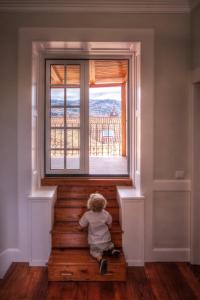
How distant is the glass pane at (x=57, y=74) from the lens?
490 cm

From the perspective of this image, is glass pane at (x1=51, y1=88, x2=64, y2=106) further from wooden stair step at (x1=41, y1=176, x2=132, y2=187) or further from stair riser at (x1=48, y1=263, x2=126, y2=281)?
stair riser at (x1=48, y1=263, x2=126, y2=281)

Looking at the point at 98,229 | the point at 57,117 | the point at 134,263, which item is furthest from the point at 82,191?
the point at 57,117

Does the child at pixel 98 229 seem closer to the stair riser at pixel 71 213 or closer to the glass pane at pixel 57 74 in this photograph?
the stair riser at pixel 71 213

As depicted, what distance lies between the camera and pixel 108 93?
32.4ft

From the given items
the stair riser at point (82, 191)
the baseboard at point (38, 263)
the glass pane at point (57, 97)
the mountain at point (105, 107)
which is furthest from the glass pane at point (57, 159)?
the mountain at point (105, 107)

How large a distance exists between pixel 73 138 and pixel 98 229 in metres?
1.75

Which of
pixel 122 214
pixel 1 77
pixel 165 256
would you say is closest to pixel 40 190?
pixel 122 214

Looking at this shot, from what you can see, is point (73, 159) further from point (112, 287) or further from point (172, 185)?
point (112, 287)

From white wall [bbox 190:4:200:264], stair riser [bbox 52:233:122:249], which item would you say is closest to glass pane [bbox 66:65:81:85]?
white wall [bbox 190:4:200:264]

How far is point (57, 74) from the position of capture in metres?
4.93

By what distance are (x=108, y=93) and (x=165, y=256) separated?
6.57 m

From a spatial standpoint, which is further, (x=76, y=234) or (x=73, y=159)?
(x=73, y=159)

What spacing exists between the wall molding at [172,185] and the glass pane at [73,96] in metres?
1.76

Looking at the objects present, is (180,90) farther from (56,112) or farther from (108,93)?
(108,93)
